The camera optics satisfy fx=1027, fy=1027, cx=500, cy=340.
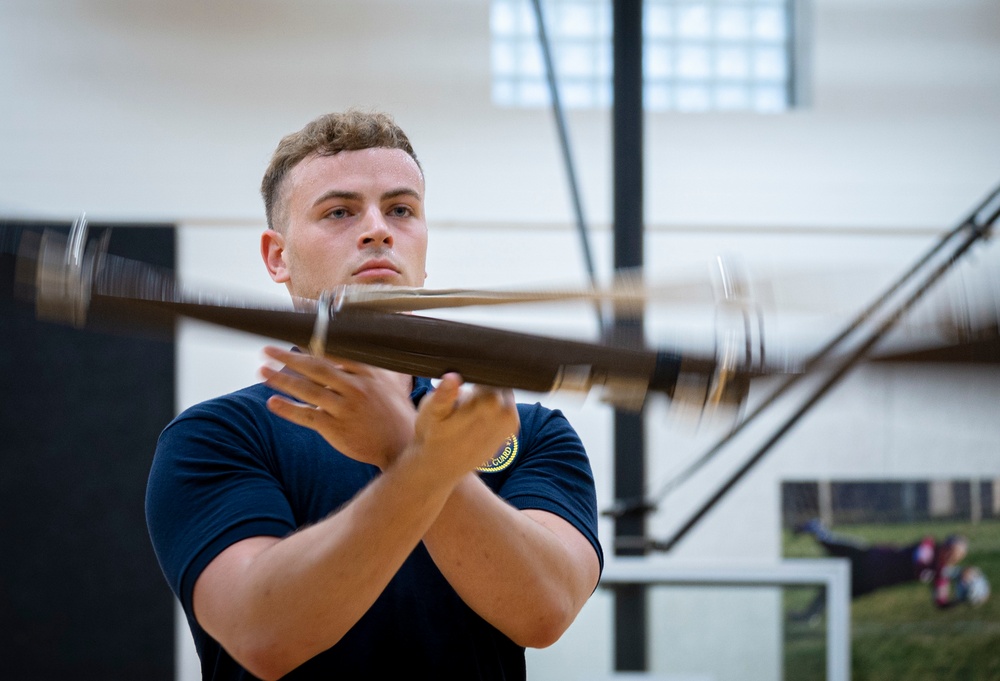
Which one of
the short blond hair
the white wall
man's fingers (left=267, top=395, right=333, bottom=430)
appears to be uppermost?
the white wall

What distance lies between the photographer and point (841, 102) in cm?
376

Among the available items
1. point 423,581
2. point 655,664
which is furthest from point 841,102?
point 423,581

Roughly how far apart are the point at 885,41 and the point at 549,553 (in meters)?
3.57

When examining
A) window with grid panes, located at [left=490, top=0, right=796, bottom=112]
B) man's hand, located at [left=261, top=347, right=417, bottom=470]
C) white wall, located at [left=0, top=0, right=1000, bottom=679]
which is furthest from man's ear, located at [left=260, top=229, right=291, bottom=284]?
window with grid panes, located at [left=490, top=0, right=796, bottom=112]

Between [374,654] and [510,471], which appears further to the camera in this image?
[510,471]

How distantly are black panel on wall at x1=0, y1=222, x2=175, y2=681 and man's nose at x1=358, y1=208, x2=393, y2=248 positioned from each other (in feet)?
9.09

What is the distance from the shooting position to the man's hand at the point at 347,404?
0.56 metres

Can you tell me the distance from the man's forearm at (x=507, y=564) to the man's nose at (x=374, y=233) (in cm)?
27

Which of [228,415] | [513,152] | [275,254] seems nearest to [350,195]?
[275,254]

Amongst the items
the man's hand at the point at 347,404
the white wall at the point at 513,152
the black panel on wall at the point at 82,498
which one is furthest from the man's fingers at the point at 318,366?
the black panel on wall at the point at 82,498

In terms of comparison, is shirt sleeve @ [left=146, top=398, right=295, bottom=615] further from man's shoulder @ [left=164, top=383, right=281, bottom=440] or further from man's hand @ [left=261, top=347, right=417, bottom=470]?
man's hand @ [left=261, top=347, right=417, bottom=470]

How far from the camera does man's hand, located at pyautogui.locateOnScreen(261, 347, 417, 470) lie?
0.56m

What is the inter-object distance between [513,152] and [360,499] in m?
3.10

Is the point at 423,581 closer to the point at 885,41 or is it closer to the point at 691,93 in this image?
the point at 691,93
